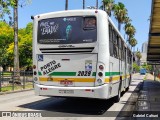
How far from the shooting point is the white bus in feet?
41.0

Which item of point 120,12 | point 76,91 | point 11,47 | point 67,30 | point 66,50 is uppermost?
point 120,12

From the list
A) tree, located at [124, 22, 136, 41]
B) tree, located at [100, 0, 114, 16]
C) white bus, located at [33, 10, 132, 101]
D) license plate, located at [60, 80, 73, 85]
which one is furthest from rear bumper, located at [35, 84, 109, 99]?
tree, located at [124, 22, 136, 41]

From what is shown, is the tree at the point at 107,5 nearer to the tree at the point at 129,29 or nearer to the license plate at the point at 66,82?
the tree at the point at 129,29

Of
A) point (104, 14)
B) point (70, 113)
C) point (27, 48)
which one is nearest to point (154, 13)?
point (104, 14)

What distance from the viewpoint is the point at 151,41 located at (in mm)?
35312

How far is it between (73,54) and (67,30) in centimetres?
92

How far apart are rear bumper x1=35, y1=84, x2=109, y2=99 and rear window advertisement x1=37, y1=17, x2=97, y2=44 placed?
1.66 meters

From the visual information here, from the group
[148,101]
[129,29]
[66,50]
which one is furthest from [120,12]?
[66,50]

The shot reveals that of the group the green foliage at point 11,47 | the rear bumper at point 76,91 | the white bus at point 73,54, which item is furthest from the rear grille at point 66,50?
the green foliage at point 11,47

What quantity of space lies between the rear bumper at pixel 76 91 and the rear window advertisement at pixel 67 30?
65.5 inches

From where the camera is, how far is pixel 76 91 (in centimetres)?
1266

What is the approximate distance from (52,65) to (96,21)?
7.54 ft

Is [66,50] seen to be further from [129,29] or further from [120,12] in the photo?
[129,29]

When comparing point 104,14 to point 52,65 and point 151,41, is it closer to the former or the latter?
point 52,65
